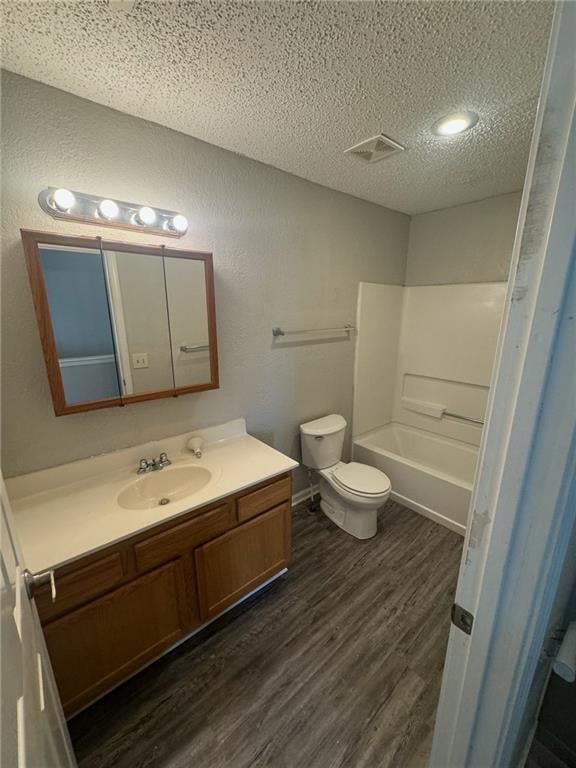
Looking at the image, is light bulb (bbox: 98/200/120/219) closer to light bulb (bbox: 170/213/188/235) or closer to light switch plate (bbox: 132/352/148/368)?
light bulb (bbox: 170/213/188/235)

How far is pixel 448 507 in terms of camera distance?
226cm

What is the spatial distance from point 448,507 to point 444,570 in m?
0.48

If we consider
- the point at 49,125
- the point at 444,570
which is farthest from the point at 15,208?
the point at 444,570

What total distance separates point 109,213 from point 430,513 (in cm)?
276

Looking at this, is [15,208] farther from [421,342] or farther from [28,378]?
[421,342]

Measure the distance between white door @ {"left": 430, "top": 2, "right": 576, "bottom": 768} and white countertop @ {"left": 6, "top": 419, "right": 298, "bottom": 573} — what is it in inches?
41.0

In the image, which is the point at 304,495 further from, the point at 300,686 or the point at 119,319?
the point at 119,319

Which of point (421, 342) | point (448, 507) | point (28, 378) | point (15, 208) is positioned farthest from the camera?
point (421, 342)

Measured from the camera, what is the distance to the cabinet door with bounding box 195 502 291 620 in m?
1.42

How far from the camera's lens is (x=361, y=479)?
219 cm

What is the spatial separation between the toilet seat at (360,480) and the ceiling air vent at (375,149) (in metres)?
1.99

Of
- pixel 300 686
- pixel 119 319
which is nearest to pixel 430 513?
pixel 300 686

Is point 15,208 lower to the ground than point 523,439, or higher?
higher

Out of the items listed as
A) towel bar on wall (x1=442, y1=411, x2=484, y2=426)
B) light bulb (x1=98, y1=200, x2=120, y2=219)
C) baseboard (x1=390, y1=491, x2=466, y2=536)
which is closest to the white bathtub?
baseboard (x1=390, y1=491, x2=466, y2=536)
